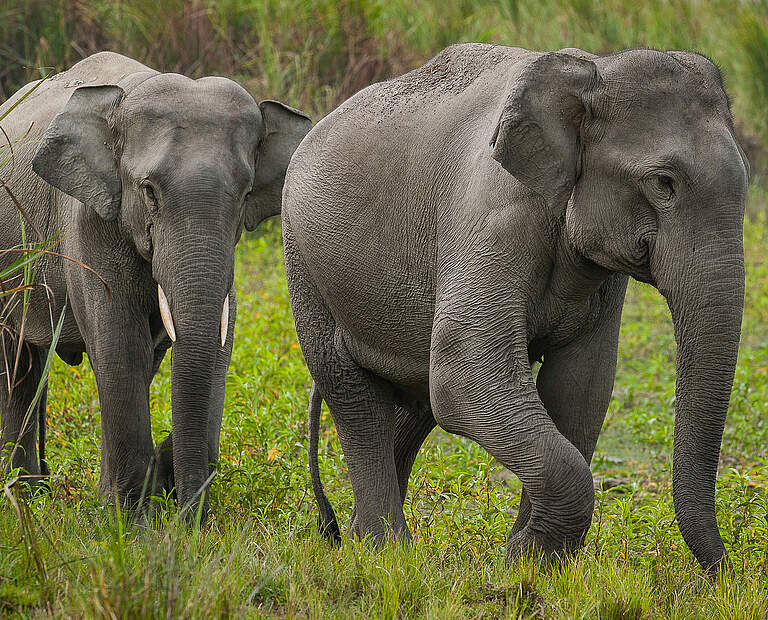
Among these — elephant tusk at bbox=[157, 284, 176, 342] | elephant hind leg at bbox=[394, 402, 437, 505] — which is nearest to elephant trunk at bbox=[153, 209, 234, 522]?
elephant tusk at bbox=[157, 284, 176, 342]

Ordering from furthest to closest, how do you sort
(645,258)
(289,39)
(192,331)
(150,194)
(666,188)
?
1. (289,39)
2. (150,194)
3. (192,331)
4. (645,258)
5. (666,188)

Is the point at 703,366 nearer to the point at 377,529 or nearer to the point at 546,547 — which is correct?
the point at 546,547

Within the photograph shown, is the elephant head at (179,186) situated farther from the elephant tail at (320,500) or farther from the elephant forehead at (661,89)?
the elephant forehead at (661,89)

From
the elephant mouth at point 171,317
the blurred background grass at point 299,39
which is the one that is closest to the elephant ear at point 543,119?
the elephant mouth at point 171,317

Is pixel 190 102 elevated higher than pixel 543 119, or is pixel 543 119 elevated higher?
pixel 543 119

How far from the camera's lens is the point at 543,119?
12.2ft

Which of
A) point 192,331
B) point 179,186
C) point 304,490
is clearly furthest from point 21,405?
point 179,186

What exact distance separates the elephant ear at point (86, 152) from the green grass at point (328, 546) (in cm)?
114

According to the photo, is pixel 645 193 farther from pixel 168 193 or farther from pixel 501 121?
pixel 168 193

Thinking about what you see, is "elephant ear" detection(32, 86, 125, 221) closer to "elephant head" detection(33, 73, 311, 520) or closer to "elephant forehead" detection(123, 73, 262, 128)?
"elephant head" detection(33, 73, 311, 520)

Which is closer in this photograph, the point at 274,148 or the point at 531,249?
the point at 531,249

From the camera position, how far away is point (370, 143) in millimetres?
4473

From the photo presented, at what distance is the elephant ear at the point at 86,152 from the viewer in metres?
4.92

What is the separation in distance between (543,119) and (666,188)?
424 mm
